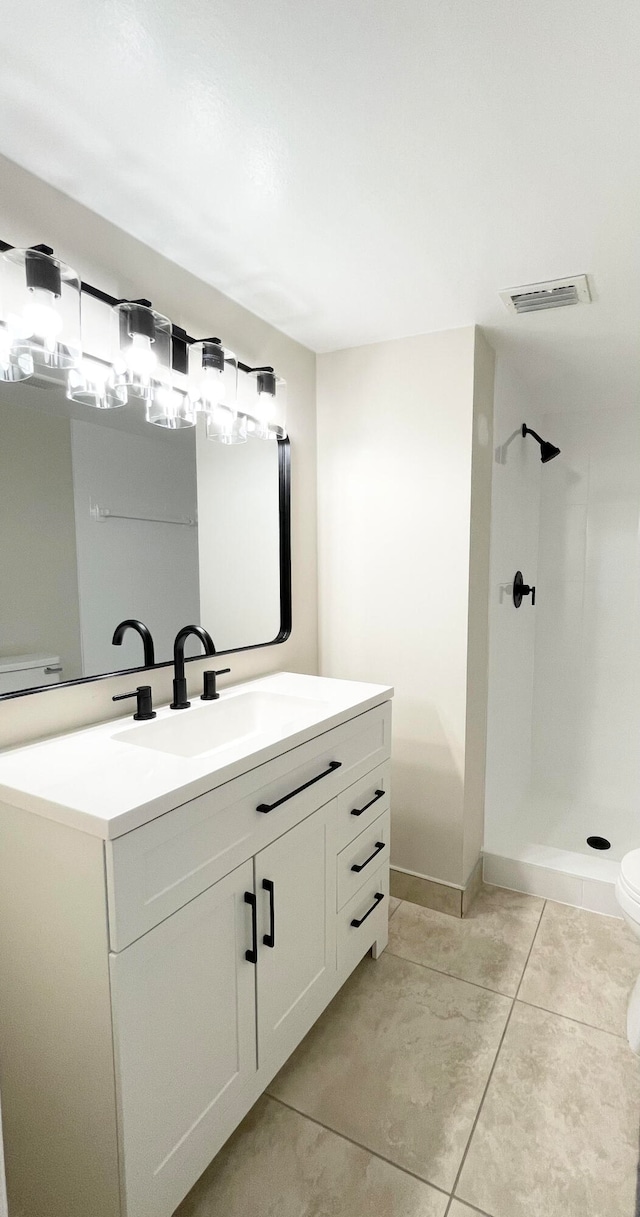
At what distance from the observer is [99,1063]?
997 millimetres

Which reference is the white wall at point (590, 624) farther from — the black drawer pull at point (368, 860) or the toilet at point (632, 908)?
the black drawer pull at point (368, 860)

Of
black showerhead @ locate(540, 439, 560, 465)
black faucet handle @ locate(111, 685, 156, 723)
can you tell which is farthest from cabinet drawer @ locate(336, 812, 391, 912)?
black showerhead @ locate(540, 439, 560, 465)

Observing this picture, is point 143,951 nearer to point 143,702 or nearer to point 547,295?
point 143,702

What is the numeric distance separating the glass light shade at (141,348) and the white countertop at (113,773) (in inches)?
34.1

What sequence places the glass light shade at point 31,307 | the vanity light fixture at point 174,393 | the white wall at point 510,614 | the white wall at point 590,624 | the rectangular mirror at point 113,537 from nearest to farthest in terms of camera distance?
the glass light shade at point 31,307 < the rectangular mirror at point 113,537 < the vanity light fixture at point 174,393 < the white wall at point 510,614 < the white wall at point 590,624

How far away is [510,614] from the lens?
9.15 feet

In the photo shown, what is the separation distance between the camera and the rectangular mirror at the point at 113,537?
1299mm

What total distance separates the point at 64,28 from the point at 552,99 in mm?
853

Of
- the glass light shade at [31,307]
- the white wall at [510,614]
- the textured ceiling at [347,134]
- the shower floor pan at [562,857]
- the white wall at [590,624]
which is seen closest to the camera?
the textured ceiling at [347,134]

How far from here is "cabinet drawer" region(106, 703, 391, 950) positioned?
0.97 meters

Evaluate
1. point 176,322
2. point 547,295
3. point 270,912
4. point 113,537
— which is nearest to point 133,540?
point 113,537

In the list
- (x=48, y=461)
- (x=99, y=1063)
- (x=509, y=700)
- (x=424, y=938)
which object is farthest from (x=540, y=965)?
(x=48, y=461)

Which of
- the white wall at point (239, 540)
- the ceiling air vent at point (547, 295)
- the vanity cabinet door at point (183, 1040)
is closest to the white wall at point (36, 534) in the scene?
the white wall at point (239, 540)

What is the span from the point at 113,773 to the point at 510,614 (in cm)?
213
